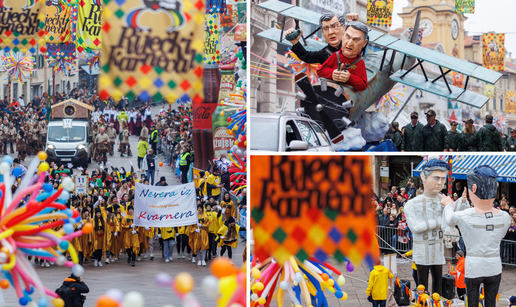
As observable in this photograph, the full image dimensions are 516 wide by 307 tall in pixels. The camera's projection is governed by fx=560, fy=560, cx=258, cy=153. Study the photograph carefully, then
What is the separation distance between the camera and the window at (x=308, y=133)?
188 inches

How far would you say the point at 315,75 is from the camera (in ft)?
18.9

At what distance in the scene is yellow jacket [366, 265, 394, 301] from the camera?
4.54 meters

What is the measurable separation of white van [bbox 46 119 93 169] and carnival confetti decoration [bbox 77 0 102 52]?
10.4 metres

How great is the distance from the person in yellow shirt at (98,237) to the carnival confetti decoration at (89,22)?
3998mm

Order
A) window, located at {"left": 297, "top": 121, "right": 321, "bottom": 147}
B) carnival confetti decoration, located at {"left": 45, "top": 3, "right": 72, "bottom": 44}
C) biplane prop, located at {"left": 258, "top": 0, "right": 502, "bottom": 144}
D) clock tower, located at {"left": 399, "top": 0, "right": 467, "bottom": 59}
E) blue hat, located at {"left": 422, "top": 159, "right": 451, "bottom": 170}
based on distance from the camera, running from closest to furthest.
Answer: blue hat, located at {"left": 422, "top": 159, "right": 451, "bottom": 170}
window, located at {"left": 297, "top": 121, "right": 321, "bottom": 147}
biplane prop, located at {"left": 258, "top": 0, "right": 502, "bottom": 144}
clock tower, located at {"left": 399, "top": 0, "right": 467, "bottom": 59}
carnival confetti decoration, located at {"left": 45, "top": 3, "right": 72, "bottom": 44}

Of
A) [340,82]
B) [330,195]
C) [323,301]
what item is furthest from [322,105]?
[323,301]

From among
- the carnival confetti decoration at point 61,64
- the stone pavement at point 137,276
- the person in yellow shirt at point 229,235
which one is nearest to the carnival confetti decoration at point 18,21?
Answer: the stone pavement at point 137,276

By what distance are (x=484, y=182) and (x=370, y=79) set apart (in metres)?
1.79

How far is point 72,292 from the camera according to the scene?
22.4 ft

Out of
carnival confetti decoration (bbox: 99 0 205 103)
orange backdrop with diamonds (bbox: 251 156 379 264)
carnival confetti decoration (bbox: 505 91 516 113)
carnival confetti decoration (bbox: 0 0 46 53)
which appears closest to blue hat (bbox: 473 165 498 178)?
orange backdrop with diamonds (bbox: 251 156 379 264)

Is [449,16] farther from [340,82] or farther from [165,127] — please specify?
[165,127]

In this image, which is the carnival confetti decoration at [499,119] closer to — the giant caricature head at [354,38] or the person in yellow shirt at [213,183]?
the person in yellow shirt at [213,183]

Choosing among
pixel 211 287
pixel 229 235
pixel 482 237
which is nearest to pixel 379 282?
pixel 482 237

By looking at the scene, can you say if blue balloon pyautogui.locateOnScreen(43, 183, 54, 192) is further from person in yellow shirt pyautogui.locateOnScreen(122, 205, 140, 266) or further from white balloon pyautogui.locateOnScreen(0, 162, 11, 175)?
person in yellow shirt pyautogui.locateOnScreen(122, 205, 140, 266)
